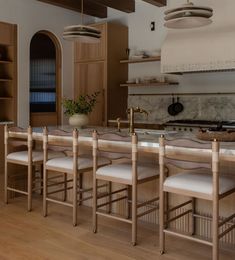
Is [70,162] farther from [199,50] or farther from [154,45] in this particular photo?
[154,45]

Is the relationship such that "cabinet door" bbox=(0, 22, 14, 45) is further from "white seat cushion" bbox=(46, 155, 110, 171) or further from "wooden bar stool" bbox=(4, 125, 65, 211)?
"white seat cushion" bbox=(46, 155, 110, 171)

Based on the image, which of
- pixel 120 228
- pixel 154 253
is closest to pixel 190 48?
pixel 120 228

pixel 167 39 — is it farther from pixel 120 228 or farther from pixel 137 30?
pixel 120 228

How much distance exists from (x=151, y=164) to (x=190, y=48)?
246 centimetres

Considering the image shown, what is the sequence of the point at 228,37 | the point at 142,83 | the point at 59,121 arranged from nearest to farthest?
the point at 228,37, the point at 142,83, the point at 59,121

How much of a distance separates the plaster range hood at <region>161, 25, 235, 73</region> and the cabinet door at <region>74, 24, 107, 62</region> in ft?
3.78

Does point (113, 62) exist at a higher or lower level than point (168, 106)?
higher

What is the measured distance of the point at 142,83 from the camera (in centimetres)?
595

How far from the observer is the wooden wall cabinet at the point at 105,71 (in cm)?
606

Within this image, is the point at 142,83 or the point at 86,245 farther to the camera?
the point at 142,83

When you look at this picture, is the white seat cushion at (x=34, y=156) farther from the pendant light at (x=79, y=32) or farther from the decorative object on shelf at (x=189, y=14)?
the decorative object on shelf at (x=189, y=14)

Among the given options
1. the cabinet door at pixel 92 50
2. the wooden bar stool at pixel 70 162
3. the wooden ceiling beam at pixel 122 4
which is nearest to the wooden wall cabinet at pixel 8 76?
the cabinet door at pixel 92 50

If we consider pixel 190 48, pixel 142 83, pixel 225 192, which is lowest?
pixel 225 192

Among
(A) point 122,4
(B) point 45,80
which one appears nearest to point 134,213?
(B) point 45,80
